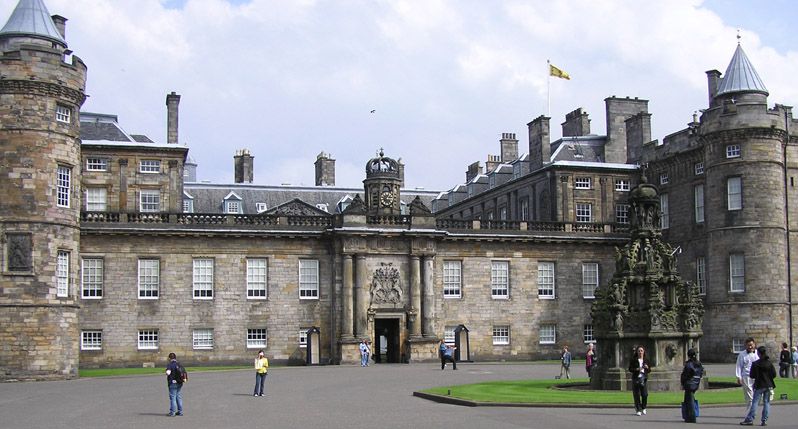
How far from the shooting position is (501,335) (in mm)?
54062

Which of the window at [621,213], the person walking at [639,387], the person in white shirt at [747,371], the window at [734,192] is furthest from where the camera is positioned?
the window at [621,213]

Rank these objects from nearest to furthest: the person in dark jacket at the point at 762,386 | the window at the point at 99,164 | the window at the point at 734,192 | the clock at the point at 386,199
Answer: the person in dark jacket at the point at 762,386, the window at the point at 734,192, the clock at the point at 386,199, the window at the point at 99,164

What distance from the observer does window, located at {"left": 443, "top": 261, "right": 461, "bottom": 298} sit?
175ft

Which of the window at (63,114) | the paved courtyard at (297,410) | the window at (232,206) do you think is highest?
the window at (63,114)

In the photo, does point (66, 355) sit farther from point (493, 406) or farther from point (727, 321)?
point (727, 321)

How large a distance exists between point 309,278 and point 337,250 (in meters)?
2.05

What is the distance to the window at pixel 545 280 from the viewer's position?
55031 mm

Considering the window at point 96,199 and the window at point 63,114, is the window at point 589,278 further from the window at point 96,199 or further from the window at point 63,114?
the window at point 63,114

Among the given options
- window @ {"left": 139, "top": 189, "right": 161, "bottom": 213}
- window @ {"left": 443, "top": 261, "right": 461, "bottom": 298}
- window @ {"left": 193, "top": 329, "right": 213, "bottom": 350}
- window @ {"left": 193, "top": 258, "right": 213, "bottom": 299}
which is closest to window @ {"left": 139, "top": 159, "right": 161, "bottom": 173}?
window @ {"left": 139, "top": 189, "right": 161, "bottom": 213}

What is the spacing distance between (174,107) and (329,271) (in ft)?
47.6

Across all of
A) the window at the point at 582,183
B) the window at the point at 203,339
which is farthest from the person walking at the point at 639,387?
the window at the point at 582,183

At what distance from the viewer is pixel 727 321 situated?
49.0 meters

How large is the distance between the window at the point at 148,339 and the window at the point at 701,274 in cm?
2727

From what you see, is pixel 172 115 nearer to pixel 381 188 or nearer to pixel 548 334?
pixel 381 188
